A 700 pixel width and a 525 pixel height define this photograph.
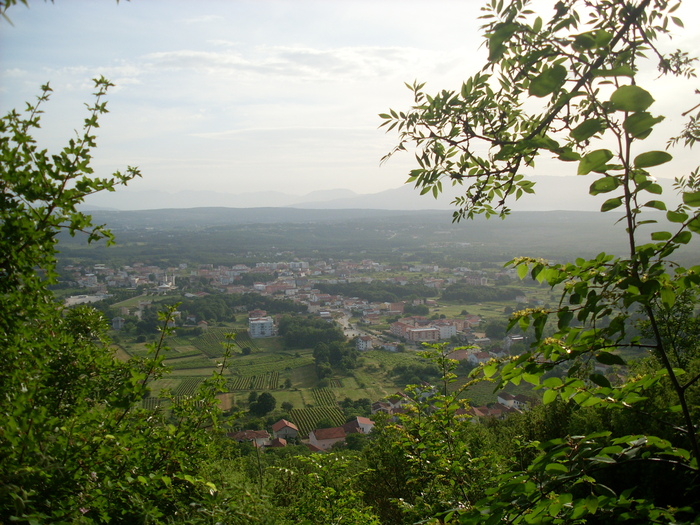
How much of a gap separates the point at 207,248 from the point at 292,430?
67332 mm

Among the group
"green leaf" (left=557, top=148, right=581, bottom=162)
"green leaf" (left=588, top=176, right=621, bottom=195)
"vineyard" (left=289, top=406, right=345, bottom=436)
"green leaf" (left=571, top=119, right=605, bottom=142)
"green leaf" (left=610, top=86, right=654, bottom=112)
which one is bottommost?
"vineyard" (left=289, top=406, right=345, bottom=436)

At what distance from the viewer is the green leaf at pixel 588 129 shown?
0.96m

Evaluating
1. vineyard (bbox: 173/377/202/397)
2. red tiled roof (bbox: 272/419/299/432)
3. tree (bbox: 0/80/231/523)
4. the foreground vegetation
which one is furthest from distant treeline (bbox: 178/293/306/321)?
tree (bbox: 0/80/231/523)

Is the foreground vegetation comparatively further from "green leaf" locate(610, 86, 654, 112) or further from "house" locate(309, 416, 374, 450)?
"house" locate(309, 416, 374, 450)

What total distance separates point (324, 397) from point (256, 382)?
4.80 metres

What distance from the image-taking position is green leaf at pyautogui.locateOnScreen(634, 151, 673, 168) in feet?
3.08

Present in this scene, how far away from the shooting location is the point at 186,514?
2.09 metres

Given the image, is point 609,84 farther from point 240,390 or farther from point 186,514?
point 240,390

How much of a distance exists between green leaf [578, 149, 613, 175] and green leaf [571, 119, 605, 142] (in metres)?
0.04

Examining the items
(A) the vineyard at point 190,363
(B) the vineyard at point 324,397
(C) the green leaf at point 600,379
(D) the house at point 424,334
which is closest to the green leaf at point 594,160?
(C) the green leaf at point 600,379

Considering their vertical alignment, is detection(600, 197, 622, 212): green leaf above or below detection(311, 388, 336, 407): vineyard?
above

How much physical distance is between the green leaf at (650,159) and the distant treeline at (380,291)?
170 ft

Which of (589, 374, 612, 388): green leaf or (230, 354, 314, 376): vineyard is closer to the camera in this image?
(589, 374, 612, 388): green leaf

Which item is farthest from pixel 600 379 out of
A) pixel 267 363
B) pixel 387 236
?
pixel 387 236
